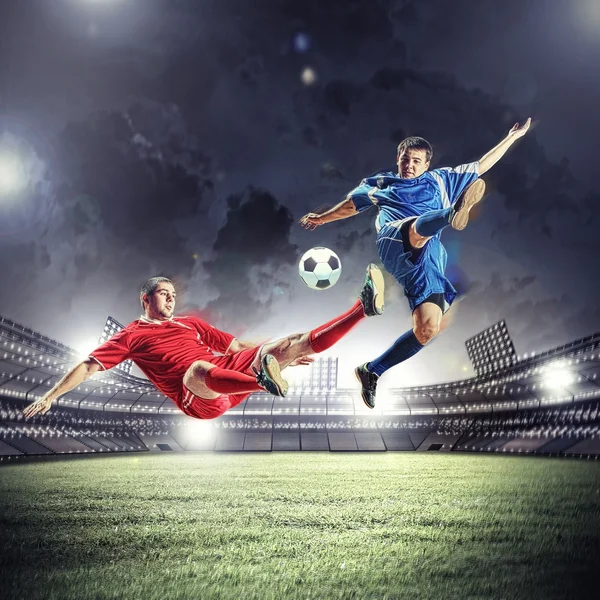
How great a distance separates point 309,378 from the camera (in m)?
20.0

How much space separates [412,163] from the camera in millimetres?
5988

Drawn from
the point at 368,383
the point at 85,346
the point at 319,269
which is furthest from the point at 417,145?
the point at 85,346

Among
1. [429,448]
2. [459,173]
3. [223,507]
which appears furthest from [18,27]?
[429,448]

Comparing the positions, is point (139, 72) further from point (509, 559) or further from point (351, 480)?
point (509, 559)

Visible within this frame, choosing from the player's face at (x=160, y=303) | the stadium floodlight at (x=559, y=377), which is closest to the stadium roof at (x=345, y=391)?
the stadium floodlight at (x=559, y=377)

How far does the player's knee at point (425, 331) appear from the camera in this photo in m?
5.25

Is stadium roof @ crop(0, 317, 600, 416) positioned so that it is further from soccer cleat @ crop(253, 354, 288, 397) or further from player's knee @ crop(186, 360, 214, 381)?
soccer cleat @ crop(253, 354, 288, 397)

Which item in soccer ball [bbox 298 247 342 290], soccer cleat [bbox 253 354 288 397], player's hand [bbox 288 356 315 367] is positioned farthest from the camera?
soccer ball [bbox 298 247 342 290]

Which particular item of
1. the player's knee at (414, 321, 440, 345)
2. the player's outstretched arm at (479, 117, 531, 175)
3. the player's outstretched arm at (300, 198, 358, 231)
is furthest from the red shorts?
the player's outstretched arm at (479, 117, 531, 175)

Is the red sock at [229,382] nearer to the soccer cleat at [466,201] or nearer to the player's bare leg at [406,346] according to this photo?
the player's bare leg at [406,346]

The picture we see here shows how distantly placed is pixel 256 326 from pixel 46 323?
6237mm

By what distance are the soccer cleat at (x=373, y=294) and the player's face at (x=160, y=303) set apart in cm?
290

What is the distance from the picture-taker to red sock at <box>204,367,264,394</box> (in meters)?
4.52

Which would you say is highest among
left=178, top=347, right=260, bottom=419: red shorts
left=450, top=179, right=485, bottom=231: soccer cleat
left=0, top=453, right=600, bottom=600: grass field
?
left=450, top=179, right=485, bottom=231: soccer cleat
